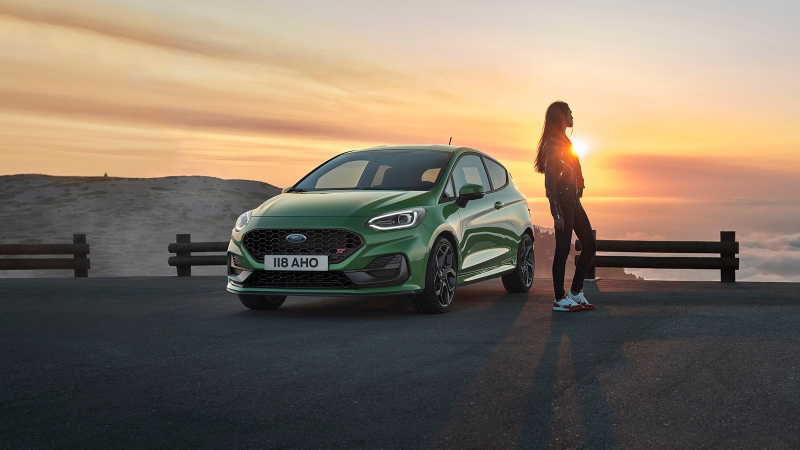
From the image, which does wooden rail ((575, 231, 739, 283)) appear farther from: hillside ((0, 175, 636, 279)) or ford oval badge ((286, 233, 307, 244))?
hillside ((0, 175, 636, 279))

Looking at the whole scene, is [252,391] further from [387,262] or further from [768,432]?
[387,262]

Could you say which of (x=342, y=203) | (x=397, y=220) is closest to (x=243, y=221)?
(x=342, y=203)

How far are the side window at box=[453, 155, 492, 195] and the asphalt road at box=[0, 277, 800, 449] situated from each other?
151 cm

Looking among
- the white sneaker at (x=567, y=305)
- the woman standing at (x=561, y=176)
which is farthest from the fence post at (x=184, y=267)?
the woman standing at (x=561, y=176)

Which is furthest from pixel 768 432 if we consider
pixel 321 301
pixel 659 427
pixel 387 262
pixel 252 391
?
pixel 321 301

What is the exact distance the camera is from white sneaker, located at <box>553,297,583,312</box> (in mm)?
9820

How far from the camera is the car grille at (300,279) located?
906 centimetres

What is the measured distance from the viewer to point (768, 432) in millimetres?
4477

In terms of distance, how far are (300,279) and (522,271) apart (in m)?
4.06

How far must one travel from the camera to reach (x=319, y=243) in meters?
9.06

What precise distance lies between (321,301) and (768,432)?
7.32 m

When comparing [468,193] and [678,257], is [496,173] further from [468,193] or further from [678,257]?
[678,257]

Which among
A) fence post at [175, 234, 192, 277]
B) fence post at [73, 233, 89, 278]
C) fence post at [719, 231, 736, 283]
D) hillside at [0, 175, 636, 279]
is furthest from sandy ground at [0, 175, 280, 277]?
fence post at [719, 231, 736, 283]

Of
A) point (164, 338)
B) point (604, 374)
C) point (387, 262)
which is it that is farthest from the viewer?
point (387, 262)
